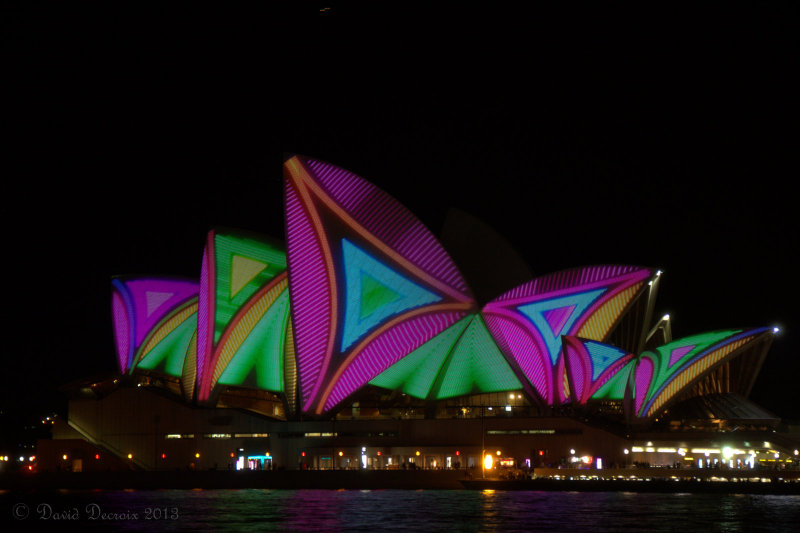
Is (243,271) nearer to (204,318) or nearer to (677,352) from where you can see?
(204,318)

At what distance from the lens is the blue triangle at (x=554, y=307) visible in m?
51.6

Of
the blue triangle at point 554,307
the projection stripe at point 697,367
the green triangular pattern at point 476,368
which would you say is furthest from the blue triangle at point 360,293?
the projection stripe at point 697,367

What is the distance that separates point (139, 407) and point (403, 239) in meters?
22.0

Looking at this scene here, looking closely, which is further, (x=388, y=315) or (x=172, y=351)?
(x=172, y=351)

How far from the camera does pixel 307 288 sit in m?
52.1

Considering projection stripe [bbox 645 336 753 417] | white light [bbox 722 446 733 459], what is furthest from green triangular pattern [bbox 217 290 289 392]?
white light [bbox 722 446 733 459]

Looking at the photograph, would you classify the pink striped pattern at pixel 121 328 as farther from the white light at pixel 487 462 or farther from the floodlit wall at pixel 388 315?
the white light at pixel 487 462

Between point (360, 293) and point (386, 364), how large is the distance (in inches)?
164

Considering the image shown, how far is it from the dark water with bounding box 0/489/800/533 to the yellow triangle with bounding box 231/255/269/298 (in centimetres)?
1229

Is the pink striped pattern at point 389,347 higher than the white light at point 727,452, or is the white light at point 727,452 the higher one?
the pink striped pattern at point 389,347

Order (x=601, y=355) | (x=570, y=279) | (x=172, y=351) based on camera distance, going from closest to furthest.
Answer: (x=570, y=279) < (x=601, y=355) < (x=172, y=351)

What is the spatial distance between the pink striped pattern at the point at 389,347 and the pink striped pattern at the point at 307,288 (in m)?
1.66

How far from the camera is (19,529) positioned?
32.4 meters

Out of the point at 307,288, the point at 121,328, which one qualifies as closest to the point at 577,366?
the point at 307,288
